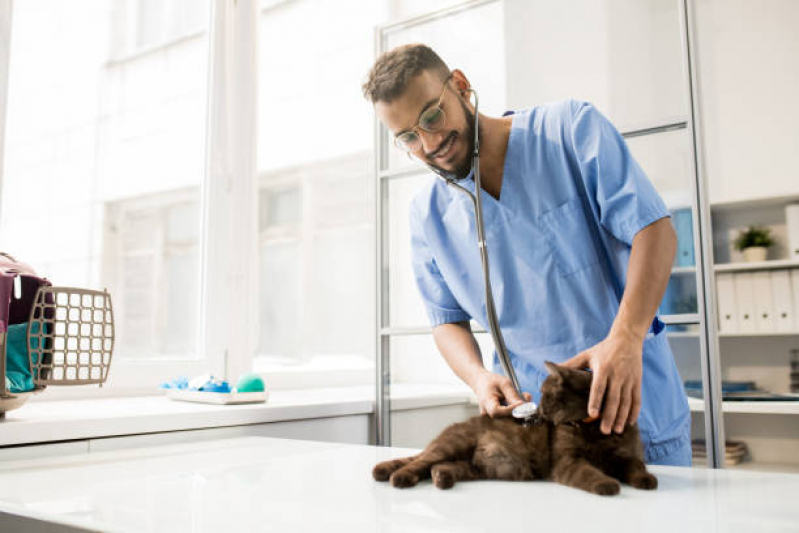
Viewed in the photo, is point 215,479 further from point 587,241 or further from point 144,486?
point 587,241

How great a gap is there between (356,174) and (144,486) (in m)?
2.73

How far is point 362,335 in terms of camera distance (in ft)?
10.9

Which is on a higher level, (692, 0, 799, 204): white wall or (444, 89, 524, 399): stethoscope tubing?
(692, 0, 799, 204): white wall

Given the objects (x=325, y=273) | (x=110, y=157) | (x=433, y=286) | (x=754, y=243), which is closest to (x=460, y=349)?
(x=433, y=286)

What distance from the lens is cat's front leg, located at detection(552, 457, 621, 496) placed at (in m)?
0.72

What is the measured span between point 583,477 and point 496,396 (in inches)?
10.1

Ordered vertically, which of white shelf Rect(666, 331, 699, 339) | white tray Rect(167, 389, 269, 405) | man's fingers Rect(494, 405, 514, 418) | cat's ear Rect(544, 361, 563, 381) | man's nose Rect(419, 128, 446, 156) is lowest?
white tray Rect(167, 389, 269, 405)

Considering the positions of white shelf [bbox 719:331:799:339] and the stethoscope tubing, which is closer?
the stethoscope tubing

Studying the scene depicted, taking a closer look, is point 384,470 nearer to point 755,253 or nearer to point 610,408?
point 610,408

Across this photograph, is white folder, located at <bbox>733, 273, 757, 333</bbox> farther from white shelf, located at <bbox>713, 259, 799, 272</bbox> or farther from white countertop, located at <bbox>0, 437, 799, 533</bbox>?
white countertop, located at <bbox>0, 437, 799, 533</bbox>

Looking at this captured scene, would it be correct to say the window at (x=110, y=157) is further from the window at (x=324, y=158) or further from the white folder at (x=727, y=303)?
the white folder at (x=727, y=303)

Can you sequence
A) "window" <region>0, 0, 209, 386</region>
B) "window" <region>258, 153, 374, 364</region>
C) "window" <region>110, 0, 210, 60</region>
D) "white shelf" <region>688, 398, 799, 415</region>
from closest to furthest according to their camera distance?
1. "white shelf" <region>688, 398, 799, 415</region>
2. "window" <region>0, 0, 209, 386</region>
3. "window" <region>110, 0, 210, 60</region>
4. "window" <region>258, 153, 374, 364</region>

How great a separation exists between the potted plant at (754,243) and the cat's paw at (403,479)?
2.31m

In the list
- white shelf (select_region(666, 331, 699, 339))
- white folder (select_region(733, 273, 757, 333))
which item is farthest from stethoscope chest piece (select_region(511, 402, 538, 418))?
white folder (select_region(733, 273, 757, 333))
